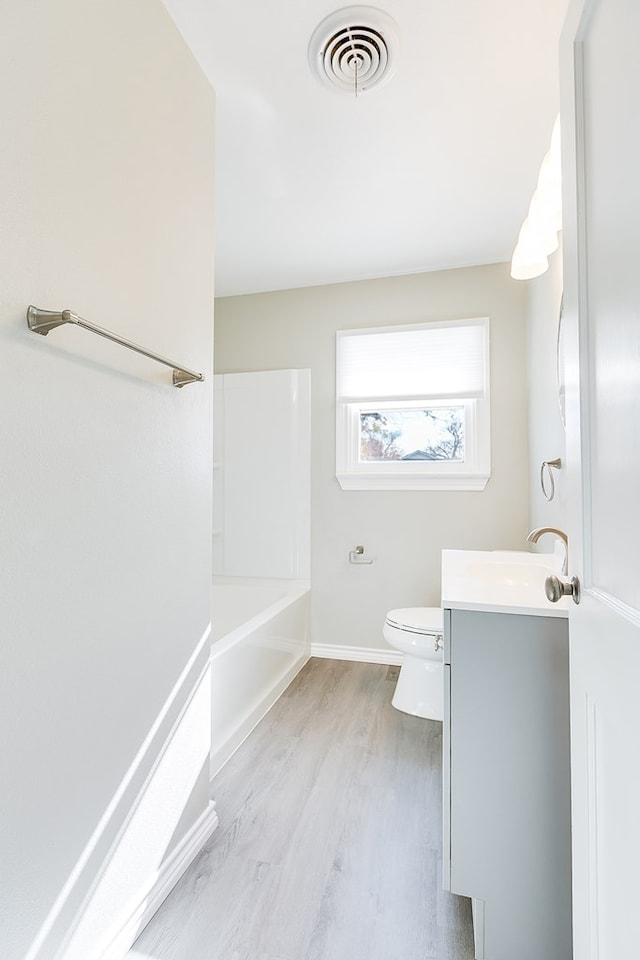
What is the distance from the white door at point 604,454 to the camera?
64 cm

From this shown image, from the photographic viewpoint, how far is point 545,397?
→ 2.30 m

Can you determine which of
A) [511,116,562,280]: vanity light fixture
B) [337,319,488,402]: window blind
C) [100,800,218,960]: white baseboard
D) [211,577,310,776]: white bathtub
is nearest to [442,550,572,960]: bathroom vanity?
[100,800,218,960]: white baseboard

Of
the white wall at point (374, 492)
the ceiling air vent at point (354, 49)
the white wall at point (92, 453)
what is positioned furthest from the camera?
the white wall at point (374, 492)

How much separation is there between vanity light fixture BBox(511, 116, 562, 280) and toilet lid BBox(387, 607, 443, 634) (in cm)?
154

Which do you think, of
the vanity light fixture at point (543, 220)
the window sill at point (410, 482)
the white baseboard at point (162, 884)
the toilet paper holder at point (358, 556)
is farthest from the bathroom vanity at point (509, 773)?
the toilet paper holder at point (358, 556)

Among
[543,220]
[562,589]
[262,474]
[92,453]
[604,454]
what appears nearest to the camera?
[604,454]

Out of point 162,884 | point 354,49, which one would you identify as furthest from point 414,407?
point 162,884

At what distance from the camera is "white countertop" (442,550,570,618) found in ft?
3.87

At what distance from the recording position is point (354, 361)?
10.3 ft

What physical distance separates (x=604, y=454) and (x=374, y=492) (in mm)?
2358

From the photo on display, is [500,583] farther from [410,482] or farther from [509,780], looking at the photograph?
[410,482]

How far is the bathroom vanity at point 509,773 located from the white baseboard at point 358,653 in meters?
1.82

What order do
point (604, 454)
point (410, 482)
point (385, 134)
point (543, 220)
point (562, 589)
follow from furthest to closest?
point (410, 482) < point (385, 134) < point (543, 220) < point (562, 589) < point (604, 454)

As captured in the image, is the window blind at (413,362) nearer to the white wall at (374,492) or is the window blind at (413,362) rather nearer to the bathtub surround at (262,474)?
the white wall at (374,492)
